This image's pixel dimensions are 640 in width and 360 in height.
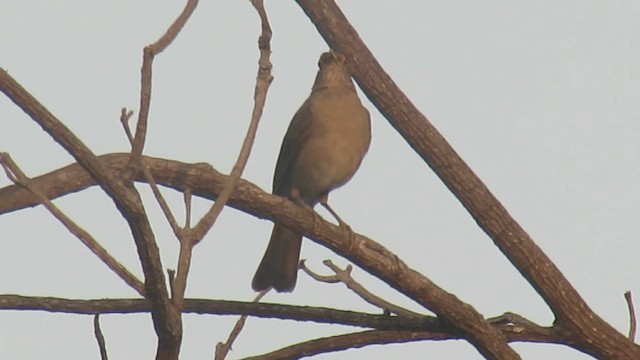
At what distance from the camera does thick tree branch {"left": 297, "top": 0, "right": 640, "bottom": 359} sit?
5090 millimetres

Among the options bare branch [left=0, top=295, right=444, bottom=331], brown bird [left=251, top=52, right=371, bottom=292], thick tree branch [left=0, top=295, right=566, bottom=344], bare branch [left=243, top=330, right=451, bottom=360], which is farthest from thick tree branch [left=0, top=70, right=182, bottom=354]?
brown bird [left=251, top=52, right=371, bottom=292]

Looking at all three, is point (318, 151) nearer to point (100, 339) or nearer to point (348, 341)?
point (348, 341)

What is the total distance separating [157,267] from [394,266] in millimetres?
1748

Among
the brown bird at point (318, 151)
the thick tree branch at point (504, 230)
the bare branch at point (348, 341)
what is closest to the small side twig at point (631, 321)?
the thick tree branch at point (504, 230)

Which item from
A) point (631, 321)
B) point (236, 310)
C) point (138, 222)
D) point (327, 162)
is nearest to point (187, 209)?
point (138, 222)

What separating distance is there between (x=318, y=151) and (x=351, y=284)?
208 centimetres

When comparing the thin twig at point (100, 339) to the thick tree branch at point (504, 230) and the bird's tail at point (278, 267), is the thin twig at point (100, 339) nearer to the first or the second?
the thick tree branch at point (504, 230)

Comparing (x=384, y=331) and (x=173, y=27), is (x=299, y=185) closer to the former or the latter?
(x=384, y=331)

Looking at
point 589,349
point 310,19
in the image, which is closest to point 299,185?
point 310,19

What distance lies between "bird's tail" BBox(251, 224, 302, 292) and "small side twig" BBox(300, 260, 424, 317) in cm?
180

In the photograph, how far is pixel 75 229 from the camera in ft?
9.46

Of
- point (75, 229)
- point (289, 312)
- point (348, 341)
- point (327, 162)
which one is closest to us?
point (75, 229)

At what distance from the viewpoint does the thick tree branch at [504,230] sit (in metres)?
5.09

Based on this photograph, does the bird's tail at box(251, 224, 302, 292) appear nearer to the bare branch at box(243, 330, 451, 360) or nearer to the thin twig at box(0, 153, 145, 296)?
the bare branch at box(243, 330, 451, 360)
